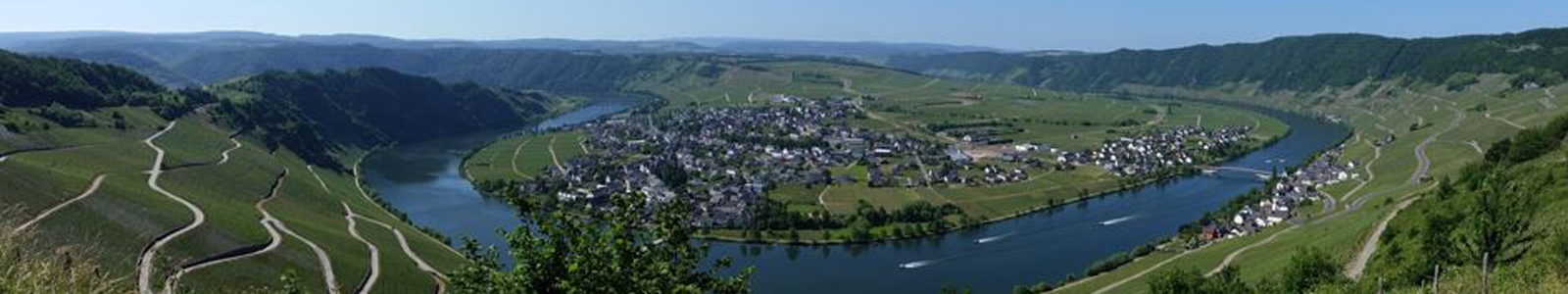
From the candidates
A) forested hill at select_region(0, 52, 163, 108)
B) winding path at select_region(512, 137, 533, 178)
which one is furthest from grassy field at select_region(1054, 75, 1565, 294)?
forested hill at select_region(0, 52, 163, 108)

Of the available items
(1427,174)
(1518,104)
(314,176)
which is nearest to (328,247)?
(314,176)

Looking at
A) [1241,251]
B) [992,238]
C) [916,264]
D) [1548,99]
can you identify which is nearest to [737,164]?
[992,238]

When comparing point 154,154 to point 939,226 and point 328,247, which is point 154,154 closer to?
point 328,247

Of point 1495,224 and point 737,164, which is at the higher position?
point 1495,224

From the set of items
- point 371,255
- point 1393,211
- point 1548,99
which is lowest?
point 371,255

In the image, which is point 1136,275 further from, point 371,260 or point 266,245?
point 266,245
